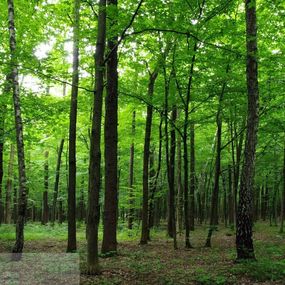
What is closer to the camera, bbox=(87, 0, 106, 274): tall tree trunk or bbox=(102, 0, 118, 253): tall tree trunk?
bbox=(87, 0, 106, 274): tall tree trunk

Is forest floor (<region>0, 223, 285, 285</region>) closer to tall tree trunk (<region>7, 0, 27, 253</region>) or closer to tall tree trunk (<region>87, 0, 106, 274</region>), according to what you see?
tall tree trunk (<region>87, 0, 106, 274</region>)

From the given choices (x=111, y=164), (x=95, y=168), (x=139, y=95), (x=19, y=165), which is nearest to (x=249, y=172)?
(x=95, y=168)

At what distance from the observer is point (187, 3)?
425 inches

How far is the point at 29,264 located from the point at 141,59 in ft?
30.0

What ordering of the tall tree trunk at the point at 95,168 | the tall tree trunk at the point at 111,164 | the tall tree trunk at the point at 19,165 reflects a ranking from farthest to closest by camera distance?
the tall tree trunk at the point at 111,164
the tall tree trunk at the point at 19,165
the tall tree trunk at the point at 95,168

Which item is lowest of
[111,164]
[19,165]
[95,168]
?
[95,168]

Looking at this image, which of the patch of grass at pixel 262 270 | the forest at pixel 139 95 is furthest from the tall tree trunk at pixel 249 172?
the patch of grass at pixel 262 270

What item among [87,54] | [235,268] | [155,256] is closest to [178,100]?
[87,54]

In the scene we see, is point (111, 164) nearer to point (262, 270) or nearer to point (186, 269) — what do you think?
point (186, 269)

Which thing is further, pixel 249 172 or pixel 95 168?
pixel 249 172

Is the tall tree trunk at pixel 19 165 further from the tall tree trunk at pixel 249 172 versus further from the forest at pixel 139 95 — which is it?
the tall tree trunk at pixel 249 172

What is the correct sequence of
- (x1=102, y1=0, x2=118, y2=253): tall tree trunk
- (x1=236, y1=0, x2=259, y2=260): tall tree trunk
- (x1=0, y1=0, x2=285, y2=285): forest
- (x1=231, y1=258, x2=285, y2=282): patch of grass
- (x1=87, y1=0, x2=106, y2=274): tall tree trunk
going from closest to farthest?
1. (x1=231, y1=258, x2=285, y2=282): patch of grass
2. (x1=87, y1=0, x2=106, y2=274): tall tree trunk
3. (x1=0, y1=0, x2=285, y2=285): forest
4. (x1=236, y1=0, x2=259, y2=260): tall tree trunk
5. (x1=102, y1=0, x2=118, y2=253): tall tree trunk

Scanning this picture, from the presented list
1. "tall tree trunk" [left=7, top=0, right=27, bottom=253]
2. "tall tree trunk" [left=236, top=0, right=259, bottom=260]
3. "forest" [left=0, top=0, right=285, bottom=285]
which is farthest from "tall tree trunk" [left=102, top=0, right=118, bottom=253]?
"tall tree trunk" [left=236, top=0, right=259, bottom=260]

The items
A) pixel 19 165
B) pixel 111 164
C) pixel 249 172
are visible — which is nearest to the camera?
pixel 249 172
